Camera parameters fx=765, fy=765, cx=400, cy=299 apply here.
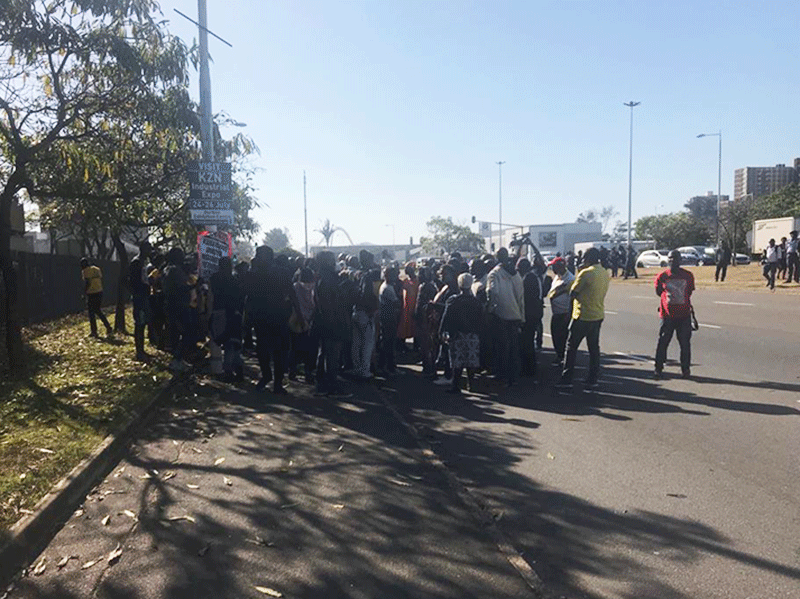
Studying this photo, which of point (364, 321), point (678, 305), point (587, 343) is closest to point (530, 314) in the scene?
point (587, 343)

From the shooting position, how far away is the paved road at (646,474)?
173 inches

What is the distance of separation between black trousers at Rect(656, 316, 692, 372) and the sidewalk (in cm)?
461

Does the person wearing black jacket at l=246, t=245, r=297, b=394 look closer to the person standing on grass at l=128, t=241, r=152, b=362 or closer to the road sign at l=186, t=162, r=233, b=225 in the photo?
the road sign at l=186, t=162, r=233, b=225

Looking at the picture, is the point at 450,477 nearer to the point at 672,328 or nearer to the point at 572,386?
the point at 572,386

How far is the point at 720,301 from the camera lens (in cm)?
2430

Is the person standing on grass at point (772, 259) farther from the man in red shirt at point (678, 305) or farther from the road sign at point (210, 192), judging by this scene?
the road sign at point (210, 192)

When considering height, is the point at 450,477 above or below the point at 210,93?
below

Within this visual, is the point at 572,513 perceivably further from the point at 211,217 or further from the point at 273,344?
the point at 211,217

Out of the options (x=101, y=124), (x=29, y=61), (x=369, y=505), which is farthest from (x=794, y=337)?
(x=29, y=61)

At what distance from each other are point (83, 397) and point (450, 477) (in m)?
5.48

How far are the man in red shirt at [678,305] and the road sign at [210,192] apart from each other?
6.76m

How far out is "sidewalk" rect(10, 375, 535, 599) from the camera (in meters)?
4.34

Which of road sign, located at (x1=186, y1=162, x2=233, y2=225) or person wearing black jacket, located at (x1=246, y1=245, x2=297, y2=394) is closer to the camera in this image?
person wearing black jacket, located at (x1=246, y1=245, x2=297, y2=394)

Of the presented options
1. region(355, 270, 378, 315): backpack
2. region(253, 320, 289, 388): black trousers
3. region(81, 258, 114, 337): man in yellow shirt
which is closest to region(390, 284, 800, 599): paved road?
region(355, 270, 378, 315): backpack
